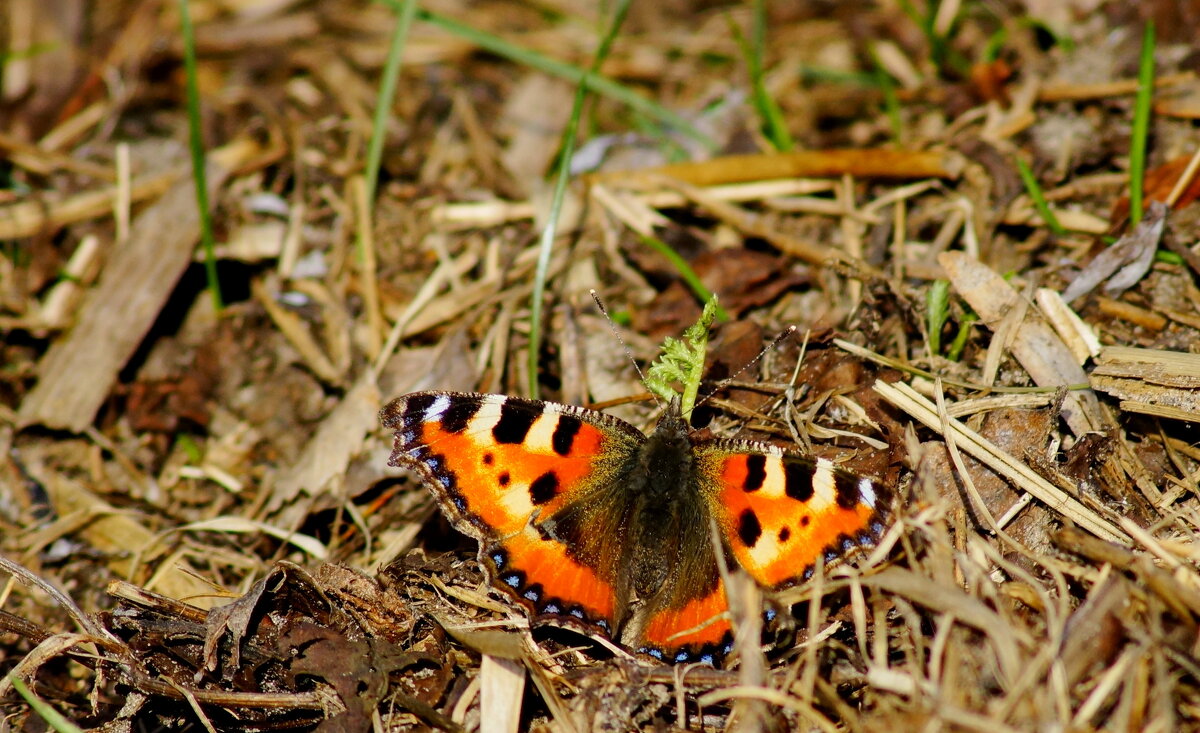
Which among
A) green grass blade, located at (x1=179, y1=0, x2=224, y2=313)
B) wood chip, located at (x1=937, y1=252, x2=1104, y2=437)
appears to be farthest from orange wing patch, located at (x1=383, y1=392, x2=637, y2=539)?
green grass blade, located at (x1=179, y1=0, x2=224, y2=313)

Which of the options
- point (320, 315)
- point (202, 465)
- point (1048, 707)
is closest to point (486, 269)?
point (320, 315)

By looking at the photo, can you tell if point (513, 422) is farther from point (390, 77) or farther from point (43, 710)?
point (390, 77)

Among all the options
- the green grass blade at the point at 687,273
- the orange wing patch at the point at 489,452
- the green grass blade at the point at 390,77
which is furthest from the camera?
the green grass blade at the point at 390,77

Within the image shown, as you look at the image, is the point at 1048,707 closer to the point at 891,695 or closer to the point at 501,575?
the point at 891,695

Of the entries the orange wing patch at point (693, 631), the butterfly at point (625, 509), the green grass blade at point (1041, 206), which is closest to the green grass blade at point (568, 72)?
the green grass blade at point (1041, 206)

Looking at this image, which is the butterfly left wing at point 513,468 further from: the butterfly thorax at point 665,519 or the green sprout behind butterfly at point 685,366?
the green sprout behind butterfly at point 685,366

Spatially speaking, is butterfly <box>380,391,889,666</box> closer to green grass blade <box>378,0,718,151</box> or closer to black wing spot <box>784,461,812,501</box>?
black wing spot <box>784,461,812,501</box>

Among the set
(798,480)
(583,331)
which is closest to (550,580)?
(798,480)
